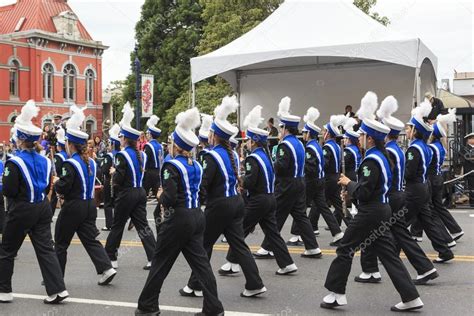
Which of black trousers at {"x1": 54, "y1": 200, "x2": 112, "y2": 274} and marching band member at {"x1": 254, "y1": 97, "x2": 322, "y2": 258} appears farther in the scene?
marching band member at {"x1": 254, "y1": 97, "x2": 322, "y2": 258}

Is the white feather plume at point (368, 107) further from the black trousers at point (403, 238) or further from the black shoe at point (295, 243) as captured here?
the black shoe at point (295, 243)

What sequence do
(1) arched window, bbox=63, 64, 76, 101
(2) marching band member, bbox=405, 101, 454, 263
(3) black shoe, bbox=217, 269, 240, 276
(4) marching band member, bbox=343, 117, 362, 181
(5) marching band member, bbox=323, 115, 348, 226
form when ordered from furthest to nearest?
(1) arched window, bbox=63, 64, 76, 101 < (4) marching band member, bbox=343, 117, 362, 181 < (5) marching band member, bbox=323, 115, 348, 226 < (2) marching band member, bbox=405, 101, 454, 263 < (3) black shoe, bbox=217, 269, 240, 276

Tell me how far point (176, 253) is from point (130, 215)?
8.19 feet

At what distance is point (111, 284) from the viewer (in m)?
7.37

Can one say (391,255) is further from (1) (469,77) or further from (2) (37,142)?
(1) (469,77)

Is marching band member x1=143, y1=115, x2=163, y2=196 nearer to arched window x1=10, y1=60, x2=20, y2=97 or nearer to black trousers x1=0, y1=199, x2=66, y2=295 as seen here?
black trousers x1=0, y1=199, x2=66, y2=295

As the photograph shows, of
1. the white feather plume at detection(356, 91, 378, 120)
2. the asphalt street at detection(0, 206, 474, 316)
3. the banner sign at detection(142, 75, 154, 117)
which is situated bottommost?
the asphalt street at detection(0, 206, 474, 316)


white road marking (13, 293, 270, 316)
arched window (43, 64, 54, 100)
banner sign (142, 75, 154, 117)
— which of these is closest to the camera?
white road marking (13, 293, 270, 316)

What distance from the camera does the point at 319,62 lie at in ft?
60.0

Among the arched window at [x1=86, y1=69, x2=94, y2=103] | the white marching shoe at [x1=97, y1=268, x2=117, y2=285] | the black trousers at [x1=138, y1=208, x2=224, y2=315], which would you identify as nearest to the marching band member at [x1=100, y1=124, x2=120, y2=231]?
the white marching shoe at [x1=97, y1=268, x2=117, y2=285]

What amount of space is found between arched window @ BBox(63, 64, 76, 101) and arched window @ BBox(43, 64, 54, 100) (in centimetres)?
134

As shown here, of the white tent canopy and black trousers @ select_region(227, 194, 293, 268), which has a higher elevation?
the white tent canopy

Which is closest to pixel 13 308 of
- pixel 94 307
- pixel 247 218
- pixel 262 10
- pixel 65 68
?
pixel 94 307

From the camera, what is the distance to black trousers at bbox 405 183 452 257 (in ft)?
26.1
